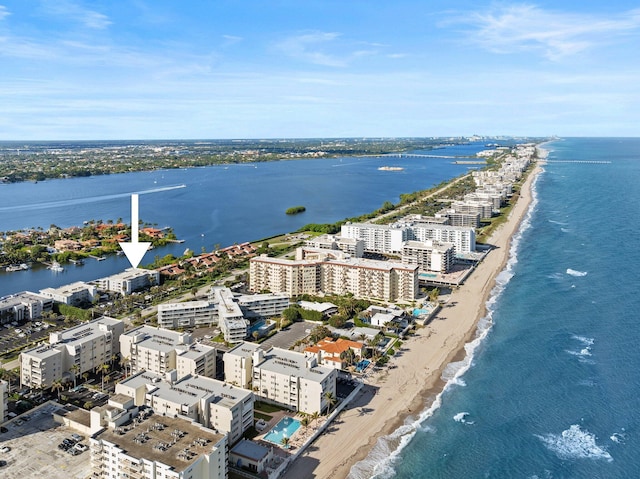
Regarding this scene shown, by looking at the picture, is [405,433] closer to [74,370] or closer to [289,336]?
[289,336]

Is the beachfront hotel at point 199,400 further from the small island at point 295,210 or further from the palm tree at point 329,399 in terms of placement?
the small island at point 295,210

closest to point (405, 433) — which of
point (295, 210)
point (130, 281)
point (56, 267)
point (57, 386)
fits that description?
point (57, 386)

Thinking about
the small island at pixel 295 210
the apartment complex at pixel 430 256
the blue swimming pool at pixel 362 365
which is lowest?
the blue swimming pool at pixel 362 365

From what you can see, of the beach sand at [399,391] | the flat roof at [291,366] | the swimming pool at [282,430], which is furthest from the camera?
the flat roof at [291,366]

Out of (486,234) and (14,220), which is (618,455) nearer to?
(486,234)

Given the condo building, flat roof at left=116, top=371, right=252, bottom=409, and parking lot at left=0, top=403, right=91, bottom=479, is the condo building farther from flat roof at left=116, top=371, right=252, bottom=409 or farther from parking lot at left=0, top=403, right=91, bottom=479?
parking lot at left=0, top=403, right=91, bottom=479

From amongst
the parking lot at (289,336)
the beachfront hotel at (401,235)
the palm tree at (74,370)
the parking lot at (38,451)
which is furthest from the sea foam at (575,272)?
the parking lot at (38,451)

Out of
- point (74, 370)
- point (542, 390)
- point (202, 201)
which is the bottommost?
point (542, 390)

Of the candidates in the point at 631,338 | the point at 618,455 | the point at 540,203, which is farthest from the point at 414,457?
the point at 540,203
